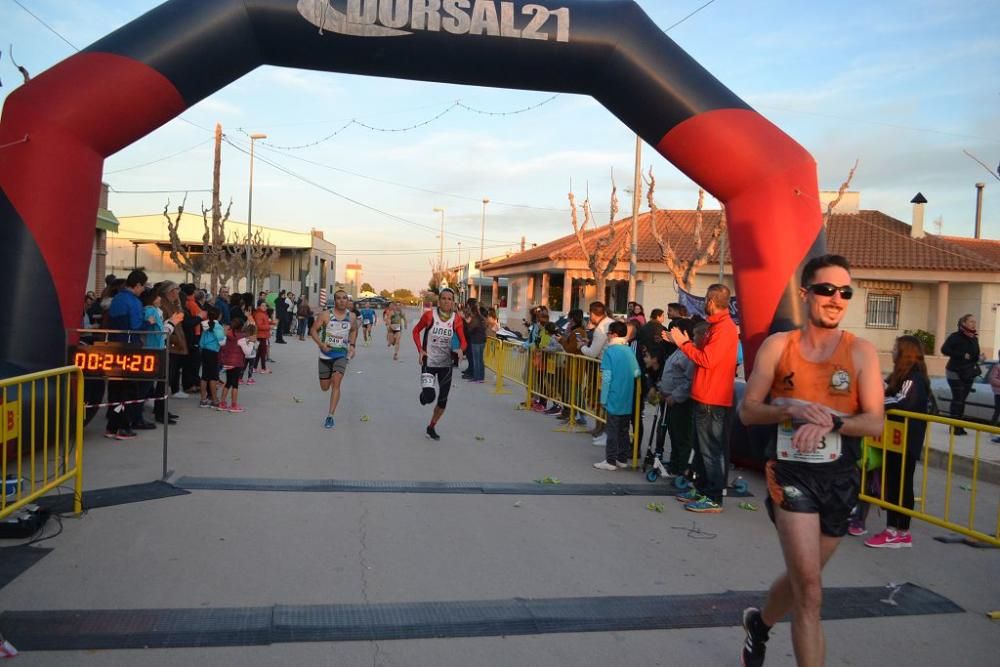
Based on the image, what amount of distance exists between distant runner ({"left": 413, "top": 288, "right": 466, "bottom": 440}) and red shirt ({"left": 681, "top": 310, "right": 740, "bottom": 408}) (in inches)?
147

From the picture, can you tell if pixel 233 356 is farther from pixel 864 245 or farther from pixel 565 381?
pixel 864 245

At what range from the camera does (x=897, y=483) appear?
20.3 feet

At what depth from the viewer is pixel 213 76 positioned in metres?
9.01

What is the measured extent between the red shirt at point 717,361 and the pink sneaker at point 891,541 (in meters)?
1.59

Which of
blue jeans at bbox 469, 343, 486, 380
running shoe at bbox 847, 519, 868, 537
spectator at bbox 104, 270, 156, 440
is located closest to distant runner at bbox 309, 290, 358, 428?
spectator at bbox 104, 270, 156, 440

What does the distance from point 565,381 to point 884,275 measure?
68.2 feet

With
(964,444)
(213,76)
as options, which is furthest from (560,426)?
(213,76)

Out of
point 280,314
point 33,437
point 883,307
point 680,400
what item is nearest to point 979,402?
point 680,400

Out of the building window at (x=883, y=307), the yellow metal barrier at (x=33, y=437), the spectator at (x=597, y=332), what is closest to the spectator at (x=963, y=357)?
the spectator at (x=597, y=332)

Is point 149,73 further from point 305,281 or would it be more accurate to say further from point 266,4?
point 305,281

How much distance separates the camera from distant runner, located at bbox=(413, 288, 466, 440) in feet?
33.0

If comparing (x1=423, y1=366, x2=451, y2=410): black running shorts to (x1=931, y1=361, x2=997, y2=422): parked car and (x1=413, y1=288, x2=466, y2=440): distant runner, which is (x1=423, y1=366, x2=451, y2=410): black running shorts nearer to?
(x1=413, y1=288, x2=466, y2=440): distant runner

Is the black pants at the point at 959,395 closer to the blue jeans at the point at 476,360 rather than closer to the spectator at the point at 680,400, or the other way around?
the spectator at the point at 680,400

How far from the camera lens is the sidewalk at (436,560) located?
4.04 metres
